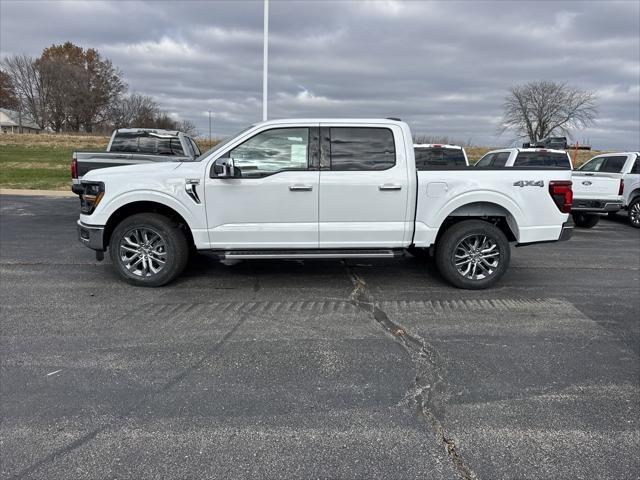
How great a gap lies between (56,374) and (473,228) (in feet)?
14.9

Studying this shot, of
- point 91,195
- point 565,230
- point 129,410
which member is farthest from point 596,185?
point 129,410

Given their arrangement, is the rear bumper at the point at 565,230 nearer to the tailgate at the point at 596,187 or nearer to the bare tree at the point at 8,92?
the tailgate at the point at 596,187

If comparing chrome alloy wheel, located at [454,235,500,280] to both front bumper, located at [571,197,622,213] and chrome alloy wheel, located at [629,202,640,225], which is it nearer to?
front bumper, located at [571,197,622,213]

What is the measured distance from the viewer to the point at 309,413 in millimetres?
3127

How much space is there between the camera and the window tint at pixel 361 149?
564cm

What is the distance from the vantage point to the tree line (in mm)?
71375

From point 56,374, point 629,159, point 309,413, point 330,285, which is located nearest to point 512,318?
point 330,285

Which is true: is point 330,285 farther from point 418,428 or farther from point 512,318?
point 418,428

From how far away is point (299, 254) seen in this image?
5.68 metres

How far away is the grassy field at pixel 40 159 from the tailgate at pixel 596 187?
1630 cm

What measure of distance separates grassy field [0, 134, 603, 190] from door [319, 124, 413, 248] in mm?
14933

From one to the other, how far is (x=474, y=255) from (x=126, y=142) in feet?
27.1

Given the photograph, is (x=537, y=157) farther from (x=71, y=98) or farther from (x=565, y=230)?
(x=71, y=98)

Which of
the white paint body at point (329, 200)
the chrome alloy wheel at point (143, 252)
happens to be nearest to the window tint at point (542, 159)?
the white paint body at point (329, 200)
